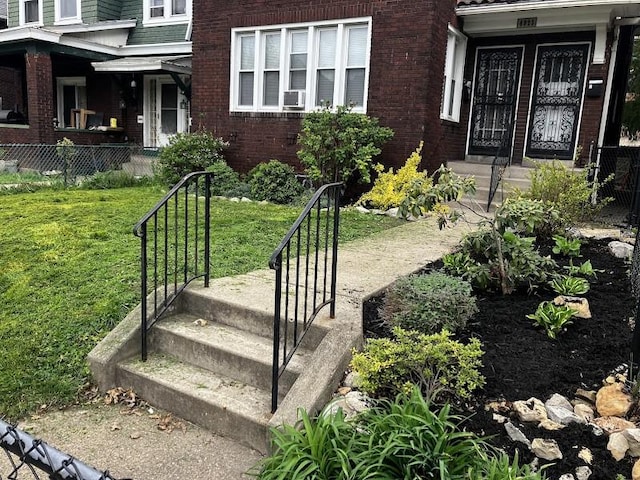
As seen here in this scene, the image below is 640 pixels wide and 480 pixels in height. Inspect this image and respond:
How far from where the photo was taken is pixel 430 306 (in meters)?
3.49

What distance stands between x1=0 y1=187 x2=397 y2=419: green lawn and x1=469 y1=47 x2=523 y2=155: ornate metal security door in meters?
3.99

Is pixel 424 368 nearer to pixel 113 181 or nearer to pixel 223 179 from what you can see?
pixel 223 179

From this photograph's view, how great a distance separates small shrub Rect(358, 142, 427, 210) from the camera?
8.76 m

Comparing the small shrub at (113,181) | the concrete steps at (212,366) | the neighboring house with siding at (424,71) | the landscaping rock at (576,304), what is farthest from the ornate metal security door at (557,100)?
the concrete steps at (212,366)

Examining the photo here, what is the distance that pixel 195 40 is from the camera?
452 inches

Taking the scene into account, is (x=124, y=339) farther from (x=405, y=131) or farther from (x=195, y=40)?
(x=195, y=40)

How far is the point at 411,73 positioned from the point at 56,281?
6.84 metres

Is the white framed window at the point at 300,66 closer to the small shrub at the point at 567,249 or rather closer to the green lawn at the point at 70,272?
the green lawn at the point at 70,272

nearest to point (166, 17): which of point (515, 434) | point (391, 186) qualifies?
point (391, 186)

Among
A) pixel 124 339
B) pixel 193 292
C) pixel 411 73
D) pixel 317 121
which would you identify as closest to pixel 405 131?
pixel 411 73

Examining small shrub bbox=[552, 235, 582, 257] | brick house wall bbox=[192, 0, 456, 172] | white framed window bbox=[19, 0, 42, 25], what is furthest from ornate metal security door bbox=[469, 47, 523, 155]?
white framed window bbox=[19, 0, 42, 25]

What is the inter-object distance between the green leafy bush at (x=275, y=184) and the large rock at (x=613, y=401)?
725 centimetres

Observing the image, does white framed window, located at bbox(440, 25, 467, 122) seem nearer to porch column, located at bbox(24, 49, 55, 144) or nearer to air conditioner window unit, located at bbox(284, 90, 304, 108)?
air conditioner window unit, located at bbox(284, 90, 304, 108)

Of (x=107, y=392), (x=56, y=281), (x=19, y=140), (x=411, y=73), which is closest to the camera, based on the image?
(x=107, y=392)
